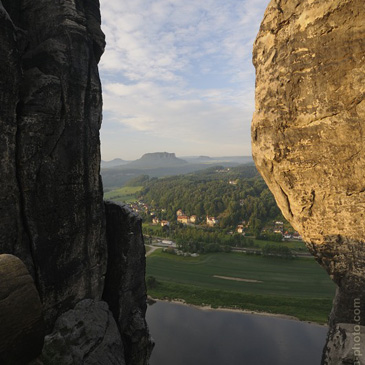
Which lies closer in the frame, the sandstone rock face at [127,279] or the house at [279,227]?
the sandstone rock face at [127,279]

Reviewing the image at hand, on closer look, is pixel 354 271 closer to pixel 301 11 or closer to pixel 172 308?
pixel 301 11

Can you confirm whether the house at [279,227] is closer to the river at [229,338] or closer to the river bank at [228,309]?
the river bank at [228,309]

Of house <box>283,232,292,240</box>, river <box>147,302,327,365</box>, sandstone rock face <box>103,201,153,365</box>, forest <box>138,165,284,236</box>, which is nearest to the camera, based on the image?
sandstone rock face <box>103,201,153,365</box>

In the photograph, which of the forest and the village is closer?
the village

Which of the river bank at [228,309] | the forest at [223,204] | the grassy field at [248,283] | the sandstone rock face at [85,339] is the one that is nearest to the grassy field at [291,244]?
the forest at [223,204]

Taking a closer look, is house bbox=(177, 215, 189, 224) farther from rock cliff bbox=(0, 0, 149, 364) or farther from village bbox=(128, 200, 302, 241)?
rock cliff bbox=(0, 0, 149, 364)

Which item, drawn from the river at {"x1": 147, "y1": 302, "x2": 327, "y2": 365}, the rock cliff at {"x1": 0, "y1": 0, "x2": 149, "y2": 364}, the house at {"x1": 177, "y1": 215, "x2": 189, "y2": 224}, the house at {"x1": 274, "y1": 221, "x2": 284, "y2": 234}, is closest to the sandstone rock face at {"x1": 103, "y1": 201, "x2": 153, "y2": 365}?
the rock cliff at {"x1": 0, "y1": 0, "x2": 149, "y2": 364}
